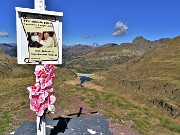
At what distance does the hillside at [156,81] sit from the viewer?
40938 millimetres

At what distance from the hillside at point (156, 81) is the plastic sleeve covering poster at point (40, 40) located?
968 inches

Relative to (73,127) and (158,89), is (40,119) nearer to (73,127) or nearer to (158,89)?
(73,127)

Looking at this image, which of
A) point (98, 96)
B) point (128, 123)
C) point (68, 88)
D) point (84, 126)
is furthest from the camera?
point (68, 88)

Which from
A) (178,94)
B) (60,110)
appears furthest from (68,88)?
(178,94)

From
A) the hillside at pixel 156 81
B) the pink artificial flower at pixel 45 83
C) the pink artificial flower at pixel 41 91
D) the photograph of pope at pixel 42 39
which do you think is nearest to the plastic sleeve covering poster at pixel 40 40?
the photograph of pope at pixel 42 39

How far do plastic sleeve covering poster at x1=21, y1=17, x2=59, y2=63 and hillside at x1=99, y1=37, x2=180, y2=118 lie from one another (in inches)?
968

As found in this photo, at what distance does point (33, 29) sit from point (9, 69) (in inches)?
2697

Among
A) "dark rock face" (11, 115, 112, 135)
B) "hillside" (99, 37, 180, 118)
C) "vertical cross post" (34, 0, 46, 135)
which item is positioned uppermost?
"vertical cross post" (34, 0, 46, 135)

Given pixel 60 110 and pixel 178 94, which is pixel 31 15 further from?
pixel 178 94

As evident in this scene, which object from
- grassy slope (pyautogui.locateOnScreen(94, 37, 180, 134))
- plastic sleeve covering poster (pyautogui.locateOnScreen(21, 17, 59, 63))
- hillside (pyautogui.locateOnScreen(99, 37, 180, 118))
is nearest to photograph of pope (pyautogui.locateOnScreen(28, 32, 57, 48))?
plastic sleeve covering poster (pyautogui.locateOnScreen(21, 17, 59, 63))

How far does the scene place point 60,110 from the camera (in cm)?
2127

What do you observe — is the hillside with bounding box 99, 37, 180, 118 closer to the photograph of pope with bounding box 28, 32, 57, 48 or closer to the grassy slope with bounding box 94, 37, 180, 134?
the grassy slope with bounding box 94, 37, 180, 134

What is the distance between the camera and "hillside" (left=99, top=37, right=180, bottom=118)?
40.9 m

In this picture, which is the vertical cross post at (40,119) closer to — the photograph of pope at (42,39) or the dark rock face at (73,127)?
the photograph of pope at (42,39)
